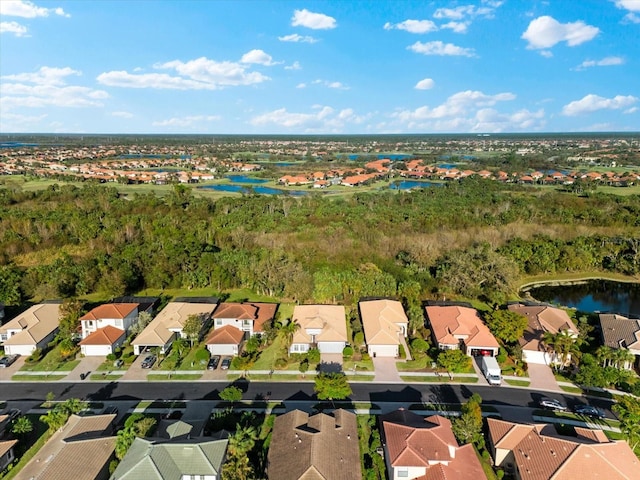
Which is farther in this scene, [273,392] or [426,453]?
[273,392]

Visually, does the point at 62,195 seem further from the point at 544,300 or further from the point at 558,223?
the point at 558,223

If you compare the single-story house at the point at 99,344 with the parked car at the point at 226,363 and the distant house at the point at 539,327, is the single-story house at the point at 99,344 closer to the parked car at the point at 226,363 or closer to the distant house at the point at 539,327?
the parked car at the point at 226,363

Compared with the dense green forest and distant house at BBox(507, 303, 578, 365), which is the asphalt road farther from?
the dense green forest

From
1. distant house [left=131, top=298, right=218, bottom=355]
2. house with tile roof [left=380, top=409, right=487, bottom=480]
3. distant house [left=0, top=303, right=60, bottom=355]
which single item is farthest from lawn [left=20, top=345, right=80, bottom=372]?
house with tile roof [left=380, top=409, right=487, bottom=480]

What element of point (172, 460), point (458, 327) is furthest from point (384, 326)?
point (172, 460)

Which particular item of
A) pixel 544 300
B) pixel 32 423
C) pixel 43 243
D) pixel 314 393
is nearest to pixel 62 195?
pixel 43 243

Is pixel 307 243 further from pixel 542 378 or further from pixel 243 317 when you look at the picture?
pixel 542 378
